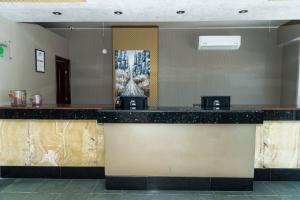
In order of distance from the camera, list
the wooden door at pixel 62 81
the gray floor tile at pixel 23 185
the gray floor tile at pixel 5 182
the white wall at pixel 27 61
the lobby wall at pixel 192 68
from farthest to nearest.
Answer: the lobby wall at pixel 192 68 → the wooden door at pixel 62 81 → the white wall at pixel 27 61 → the gray floor tile at pixel 5 182 → the gray floor tile at pixel 23 185

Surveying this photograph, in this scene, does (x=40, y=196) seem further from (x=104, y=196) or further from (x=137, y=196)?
(x=137, y=196)

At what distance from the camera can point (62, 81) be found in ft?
20.1

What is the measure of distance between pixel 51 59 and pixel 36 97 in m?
2.00

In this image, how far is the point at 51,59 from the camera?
5336mm

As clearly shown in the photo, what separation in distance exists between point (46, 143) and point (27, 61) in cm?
182

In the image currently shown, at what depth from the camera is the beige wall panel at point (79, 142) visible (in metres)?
3.34

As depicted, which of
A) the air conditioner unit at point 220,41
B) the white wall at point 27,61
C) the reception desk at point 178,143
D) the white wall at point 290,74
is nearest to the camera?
the reception desk at point 178,143

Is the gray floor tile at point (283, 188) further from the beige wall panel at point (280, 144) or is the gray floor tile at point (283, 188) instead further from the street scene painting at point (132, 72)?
the street scene painting at point (132, 72)

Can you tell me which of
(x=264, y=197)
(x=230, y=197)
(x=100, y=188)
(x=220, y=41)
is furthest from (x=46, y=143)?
(x=220, y=41)

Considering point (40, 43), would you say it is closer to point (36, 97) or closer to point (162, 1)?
point (36, 97)

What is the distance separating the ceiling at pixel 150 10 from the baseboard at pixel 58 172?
226 cm

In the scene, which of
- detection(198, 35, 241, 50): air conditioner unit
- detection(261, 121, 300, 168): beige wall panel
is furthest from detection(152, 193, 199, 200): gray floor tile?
detection(198, 35, 241, 50): air conditioner unit

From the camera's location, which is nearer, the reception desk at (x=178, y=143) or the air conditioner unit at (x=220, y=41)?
the reception desk at (x=178, y=143)

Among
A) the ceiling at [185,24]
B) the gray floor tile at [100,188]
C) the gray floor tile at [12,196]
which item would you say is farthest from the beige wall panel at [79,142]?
the ceiling at [185,24]
